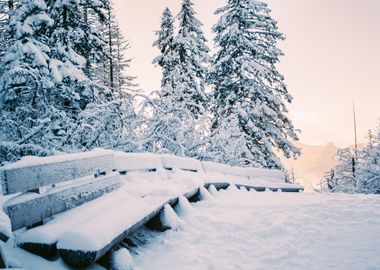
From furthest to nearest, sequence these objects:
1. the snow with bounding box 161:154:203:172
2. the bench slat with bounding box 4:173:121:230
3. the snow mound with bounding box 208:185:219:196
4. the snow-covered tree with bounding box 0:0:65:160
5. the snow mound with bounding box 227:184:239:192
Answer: the snow-covered tree with bounding box 0:0:65:160, the snow mound with bounding box 227:184:239:192, the snow with bounding box 161:154:203:172, the snow mound with bounding box 208:185:219:196, the bench slat with bounding box 4:173:121:230

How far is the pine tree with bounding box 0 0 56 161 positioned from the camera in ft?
23.9

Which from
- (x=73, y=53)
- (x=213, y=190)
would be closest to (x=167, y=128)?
(x=213, y=190)

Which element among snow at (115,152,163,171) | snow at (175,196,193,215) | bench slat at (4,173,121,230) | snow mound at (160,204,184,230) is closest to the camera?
bench slat at (4,173,121,230)

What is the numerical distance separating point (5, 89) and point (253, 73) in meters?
12.6

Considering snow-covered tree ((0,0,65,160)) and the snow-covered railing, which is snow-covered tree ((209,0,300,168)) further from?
the snow-covered railing

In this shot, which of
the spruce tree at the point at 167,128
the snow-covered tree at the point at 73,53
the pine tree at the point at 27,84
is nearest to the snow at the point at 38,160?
the pine tree at the point at 27,84

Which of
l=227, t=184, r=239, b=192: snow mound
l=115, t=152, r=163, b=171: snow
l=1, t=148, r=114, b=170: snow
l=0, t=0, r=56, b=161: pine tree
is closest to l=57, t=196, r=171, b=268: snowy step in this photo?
l=1, t=148, r=114, b=170: snow

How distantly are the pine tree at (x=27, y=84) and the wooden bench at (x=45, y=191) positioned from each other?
3801 mm

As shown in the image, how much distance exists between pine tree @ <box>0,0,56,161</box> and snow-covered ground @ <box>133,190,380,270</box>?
4280mm

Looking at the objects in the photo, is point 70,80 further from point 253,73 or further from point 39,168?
point 253,73

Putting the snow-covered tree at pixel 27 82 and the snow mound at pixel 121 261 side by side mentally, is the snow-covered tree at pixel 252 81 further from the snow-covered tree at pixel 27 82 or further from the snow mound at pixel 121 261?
the snow mound at pixel 121 261

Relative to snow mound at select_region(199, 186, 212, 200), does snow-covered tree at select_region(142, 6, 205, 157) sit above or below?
above

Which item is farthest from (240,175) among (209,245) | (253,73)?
(253,73)

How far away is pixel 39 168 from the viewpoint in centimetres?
269
